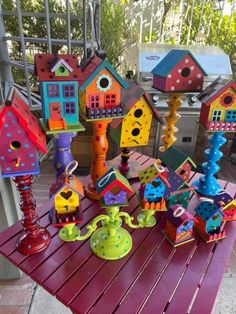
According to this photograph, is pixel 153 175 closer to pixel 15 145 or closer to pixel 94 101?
pixel 94 101

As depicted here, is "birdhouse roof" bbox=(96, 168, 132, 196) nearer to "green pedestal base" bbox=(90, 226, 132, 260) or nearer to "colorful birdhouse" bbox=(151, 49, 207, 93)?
"green pedestal base" bbox=(90, 226, 132, 260)

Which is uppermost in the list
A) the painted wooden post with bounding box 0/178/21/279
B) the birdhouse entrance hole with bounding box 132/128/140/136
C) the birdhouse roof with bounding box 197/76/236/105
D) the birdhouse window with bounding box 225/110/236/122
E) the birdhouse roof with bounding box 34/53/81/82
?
the birdhouse roof with bounding box 34/53/81/82

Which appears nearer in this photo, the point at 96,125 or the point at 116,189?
the point at 116,189

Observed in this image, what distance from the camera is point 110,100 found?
0.93 meters

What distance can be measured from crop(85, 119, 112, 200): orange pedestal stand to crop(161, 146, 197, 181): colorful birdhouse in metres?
0.23

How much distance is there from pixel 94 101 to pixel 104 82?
0.22ft

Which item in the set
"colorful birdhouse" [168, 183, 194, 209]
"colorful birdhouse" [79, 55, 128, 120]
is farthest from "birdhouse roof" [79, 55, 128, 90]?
"colorful birdhouse" [168, 183, 194, 209]

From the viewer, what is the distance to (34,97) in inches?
74.3

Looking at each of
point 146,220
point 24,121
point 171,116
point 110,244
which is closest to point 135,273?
point 110,244

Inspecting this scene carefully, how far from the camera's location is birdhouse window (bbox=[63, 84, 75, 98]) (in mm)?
816

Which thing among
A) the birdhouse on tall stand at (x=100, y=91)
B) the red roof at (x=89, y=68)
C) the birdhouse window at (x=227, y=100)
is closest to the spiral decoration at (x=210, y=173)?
the birdhouse window at (x=227, y=100)

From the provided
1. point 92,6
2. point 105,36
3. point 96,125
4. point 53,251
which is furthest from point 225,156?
point 53,251

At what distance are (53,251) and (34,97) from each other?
1244 mm

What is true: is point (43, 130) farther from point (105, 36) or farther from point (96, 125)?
point (105, 36)
